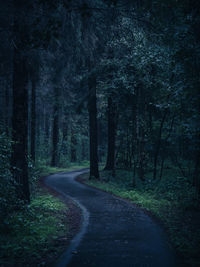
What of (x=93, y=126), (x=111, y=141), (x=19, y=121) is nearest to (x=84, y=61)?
(x=19, y=121)

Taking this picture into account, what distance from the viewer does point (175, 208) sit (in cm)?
1003

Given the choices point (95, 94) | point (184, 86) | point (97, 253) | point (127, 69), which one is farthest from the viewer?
point (95, 94)

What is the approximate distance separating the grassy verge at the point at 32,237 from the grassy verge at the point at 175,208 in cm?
309

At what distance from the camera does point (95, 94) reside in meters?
18.9

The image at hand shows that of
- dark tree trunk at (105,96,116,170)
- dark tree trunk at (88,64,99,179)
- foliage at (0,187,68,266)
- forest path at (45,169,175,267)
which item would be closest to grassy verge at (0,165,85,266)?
foliage at (0,187,68,266)

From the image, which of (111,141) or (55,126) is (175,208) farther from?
(55,126)

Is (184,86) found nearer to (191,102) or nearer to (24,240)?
(191,102)

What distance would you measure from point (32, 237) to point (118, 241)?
2.31 m

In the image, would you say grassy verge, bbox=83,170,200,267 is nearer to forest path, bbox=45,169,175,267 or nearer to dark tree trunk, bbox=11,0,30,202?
forest path, bbox=45,169,175,267

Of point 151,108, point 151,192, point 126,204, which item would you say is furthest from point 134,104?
point 126,204

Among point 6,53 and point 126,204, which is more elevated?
point 6,53

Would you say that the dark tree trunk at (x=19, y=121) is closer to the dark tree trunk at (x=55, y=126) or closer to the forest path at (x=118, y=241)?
the forest path at (x=118, y=241)

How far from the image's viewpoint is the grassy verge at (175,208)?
19.0 feet

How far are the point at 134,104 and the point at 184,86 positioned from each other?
932 centimetres
